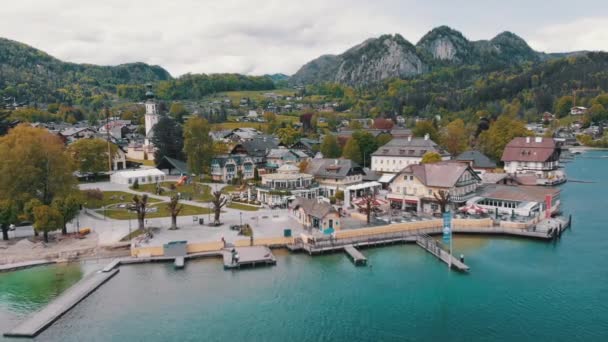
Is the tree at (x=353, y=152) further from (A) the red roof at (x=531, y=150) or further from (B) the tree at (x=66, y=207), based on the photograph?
(B) the tree at (x=66, y=207)

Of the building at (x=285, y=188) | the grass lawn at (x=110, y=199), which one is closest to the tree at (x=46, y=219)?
the grass lawn at (x=110, y=199)

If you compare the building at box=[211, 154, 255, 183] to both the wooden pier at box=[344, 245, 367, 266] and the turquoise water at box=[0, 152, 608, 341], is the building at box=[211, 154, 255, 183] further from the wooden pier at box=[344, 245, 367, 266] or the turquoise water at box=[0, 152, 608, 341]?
the turquoise water at box=[0, 152, 608, 341]

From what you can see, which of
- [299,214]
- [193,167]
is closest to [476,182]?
[299,214]

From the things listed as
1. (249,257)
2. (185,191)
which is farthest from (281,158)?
(249,257)

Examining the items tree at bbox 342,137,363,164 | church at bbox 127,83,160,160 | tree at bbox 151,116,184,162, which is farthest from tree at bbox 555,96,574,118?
tree at bbox 151,116,184,162

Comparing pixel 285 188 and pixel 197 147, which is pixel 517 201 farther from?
pixel 197 147

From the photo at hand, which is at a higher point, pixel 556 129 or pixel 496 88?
pixel 496 88

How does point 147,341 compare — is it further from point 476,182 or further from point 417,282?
point 476,182
